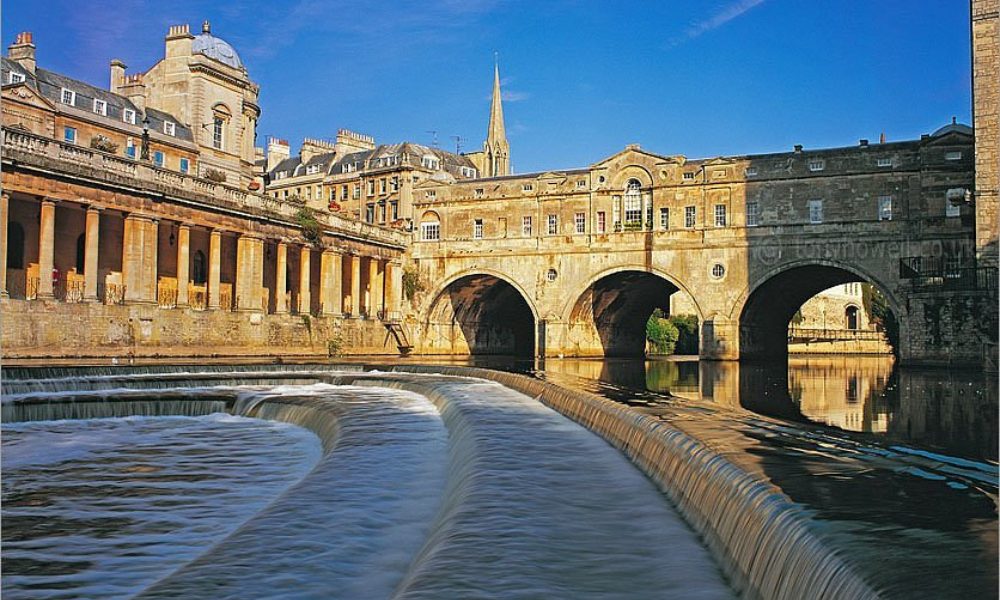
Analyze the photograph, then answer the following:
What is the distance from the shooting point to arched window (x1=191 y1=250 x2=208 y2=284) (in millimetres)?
38344

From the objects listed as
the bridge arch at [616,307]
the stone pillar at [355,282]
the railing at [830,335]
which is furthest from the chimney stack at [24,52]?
the railing at [830,335]

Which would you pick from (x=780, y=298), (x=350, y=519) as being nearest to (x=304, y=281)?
(x=780, y=298)

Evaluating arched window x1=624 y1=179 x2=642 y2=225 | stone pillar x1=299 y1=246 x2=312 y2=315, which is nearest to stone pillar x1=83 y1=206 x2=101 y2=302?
stone pillar x1=299 y1=246 x2=312 y2=315

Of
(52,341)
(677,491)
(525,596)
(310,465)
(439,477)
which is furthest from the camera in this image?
(52,341)

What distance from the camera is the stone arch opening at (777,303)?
3916 cm

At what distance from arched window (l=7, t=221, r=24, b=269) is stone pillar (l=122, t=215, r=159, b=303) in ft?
12.8

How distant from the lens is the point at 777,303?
4294 centimetres

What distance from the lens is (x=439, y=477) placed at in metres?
8.88

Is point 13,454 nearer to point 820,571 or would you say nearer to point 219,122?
point 820,571

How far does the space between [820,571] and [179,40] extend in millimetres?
49933

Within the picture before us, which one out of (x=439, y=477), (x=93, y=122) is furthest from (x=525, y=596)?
(x=93, y=122)

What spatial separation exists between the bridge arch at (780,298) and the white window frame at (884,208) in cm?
241

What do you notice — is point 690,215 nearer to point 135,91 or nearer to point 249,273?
point 249,273

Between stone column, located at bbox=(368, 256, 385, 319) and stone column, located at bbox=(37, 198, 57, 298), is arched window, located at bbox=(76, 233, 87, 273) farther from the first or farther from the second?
stone column, located at bbox=(368, 256, 385, 319)
